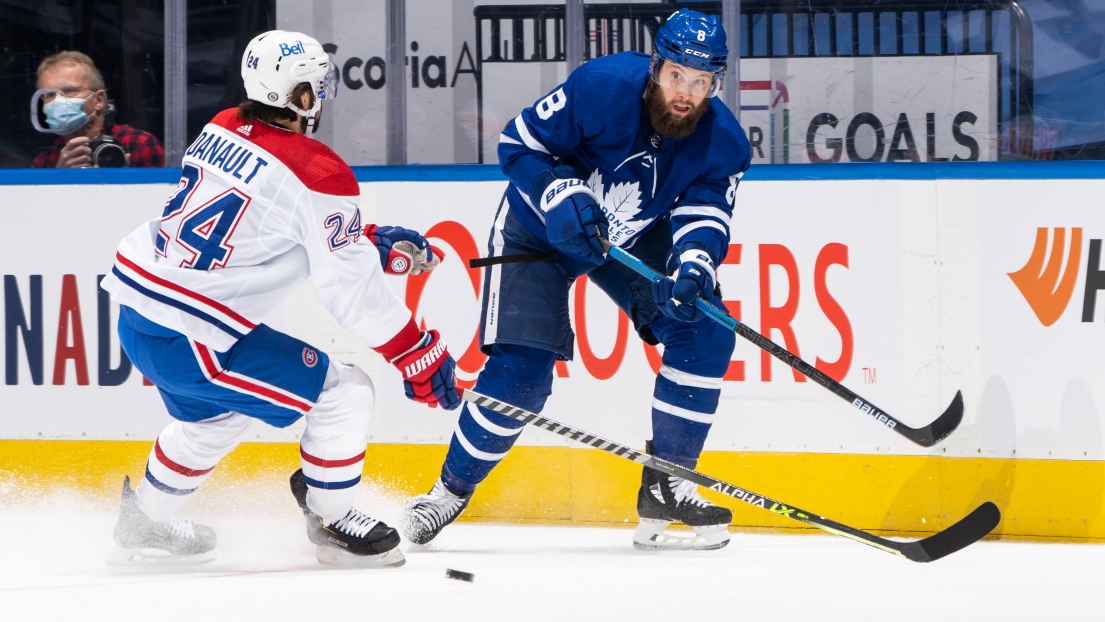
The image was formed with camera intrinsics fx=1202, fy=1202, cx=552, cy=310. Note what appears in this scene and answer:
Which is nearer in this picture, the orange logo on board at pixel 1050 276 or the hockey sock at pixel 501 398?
the hockey sock at pixel 501 398

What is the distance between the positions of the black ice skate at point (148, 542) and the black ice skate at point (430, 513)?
1.44 ft

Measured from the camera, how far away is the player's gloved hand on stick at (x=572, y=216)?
2.48 metres

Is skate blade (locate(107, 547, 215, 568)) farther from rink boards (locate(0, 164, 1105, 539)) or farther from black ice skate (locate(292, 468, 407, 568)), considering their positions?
rink boards (locate(0, 164, 1105, 539))

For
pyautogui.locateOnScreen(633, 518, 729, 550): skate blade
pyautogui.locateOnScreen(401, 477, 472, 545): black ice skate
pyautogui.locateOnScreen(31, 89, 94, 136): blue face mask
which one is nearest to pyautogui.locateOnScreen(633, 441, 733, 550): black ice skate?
pyautogui.locateOnScreen(633, 518, 729, 550): skate blade

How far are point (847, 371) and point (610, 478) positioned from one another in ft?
2.16

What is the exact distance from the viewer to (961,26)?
120 inches

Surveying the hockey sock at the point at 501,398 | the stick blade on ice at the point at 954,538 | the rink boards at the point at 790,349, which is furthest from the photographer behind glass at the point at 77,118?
the stick blade on ice at the point at 954,538

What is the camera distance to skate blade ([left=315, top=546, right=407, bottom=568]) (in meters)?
2.48

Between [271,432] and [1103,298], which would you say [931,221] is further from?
[271,432]

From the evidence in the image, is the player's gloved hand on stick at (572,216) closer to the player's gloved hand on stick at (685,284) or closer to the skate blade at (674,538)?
the player's gloved hand on stick at (685,284)

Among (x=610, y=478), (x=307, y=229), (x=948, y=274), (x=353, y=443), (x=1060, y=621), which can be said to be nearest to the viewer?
(x=1060, y=621)

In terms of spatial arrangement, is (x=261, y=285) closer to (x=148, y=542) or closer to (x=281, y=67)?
(x=281, y=67)

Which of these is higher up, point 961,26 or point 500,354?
point 961,26

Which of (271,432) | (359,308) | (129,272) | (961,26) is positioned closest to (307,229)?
(359,308)
